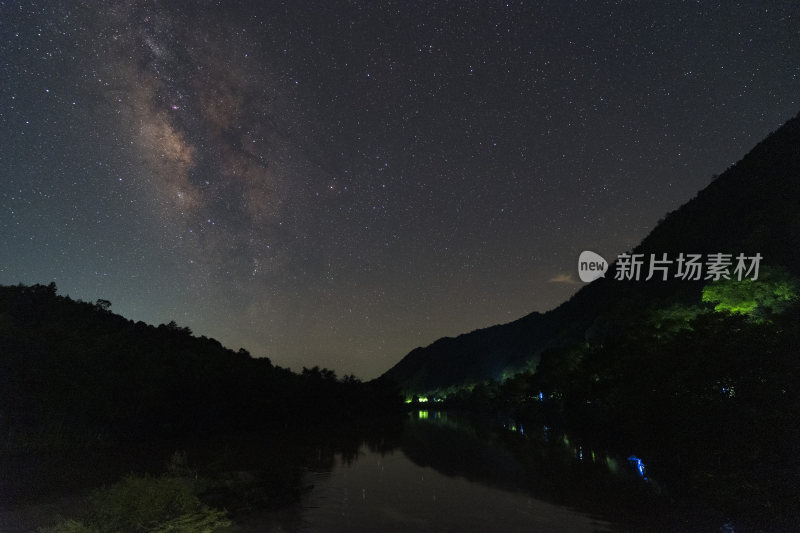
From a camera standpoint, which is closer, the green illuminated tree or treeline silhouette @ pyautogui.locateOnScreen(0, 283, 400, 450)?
the green illuminated tree

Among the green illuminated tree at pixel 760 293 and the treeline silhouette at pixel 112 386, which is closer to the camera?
the green illuminated tree at pixel 760 293

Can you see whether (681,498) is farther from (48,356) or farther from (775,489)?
(48,356)

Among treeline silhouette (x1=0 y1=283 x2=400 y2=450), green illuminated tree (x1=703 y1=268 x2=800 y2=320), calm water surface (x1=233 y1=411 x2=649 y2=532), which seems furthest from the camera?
treeline silhouette (x1=0 y1=283 x2=400 y2=450)

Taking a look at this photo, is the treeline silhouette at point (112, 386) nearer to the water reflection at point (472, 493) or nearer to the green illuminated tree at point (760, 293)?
the water reflection at point (472, 493)

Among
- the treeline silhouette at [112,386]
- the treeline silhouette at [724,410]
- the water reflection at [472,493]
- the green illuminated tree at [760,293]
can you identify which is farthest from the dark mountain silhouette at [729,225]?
the treeline silhouette at [112,386]

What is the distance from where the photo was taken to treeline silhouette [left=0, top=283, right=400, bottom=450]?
3403cm

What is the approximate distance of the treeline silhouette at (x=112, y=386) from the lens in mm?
34031

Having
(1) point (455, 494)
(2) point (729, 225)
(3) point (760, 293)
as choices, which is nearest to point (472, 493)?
(1) point (455, 494)

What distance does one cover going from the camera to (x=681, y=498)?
1878 centimetres

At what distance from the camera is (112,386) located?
135ft


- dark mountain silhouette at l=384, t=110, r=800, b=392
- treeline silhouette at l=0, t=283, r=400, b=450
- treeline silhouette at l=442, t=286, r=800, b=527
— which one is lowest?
treeline silhouette at l=0, t=283, r=400, b=450

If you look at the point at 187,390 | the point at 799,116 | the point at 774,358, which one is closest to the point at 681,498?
the point at 774,358

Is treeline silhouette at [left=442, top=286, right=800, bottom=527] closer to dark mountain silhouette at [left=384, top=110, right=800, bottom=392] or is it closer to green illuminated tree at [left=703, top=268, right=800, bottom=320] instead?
green illuminated tree at [left=703, top=268, right=800, bottom=320]

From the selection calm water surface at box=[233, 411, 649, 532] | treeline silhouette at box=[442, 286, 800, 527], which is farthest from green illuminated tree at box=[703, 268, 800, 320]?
calm water surface at box=[233, 411, 649, 532]
